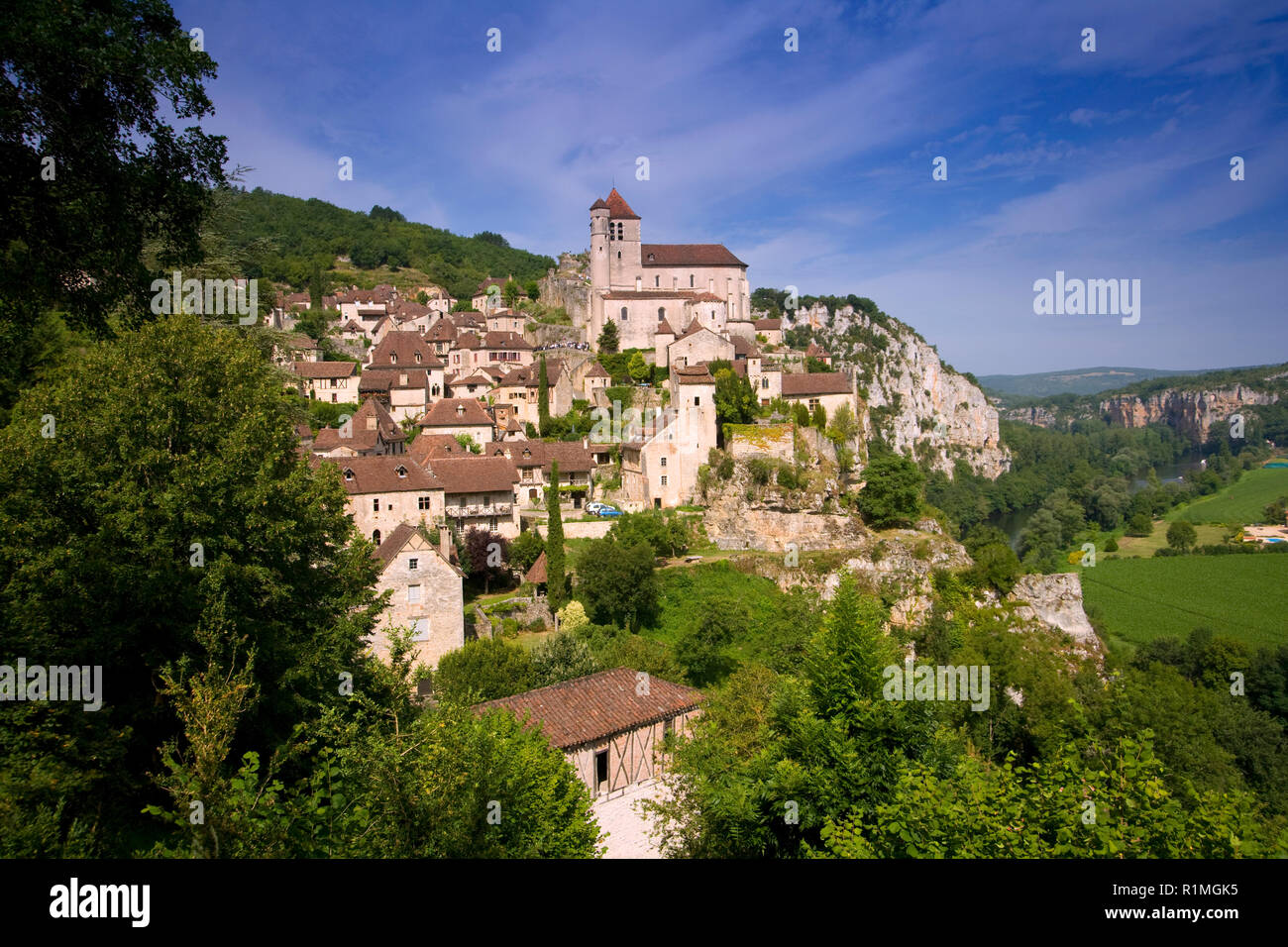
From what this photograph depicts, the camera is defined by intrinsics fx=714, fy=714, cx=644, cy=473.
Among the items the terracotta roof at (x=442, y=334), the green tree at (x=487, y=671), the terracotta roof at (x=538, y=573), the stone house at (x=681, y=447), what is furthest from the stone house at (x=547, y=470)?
the terracotta roof at (x=442, y=334)

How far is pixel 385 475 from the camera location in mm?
38719

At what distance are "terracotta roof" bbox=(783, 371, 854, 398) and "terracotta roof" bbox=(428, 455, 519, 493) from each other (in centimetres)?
2318

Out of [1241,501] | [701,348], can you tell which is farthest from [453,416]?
[1241,501]

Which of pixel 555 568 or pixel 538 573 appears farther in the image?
pixel 538 573

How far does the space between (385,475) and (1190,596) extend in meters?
69.5

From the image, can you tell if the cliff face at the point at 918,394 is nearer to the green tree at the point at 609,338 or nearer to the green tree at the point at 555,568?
the green tree at the point at 609,338

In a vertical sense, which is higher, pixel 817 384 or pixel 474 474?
pixel 817 384

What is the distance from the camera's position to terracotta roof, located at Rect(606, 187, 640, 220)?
67562mm

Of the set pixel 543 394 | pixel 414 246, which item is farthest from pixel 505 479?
pixel 414 246

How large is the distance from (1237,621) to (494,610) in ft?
193

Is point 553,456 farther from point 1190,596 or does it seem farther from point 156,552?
point 1190,596

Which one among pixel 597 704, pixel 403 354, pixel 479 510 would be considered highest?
pixel 403 354

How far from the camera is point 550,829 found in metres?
11.0
